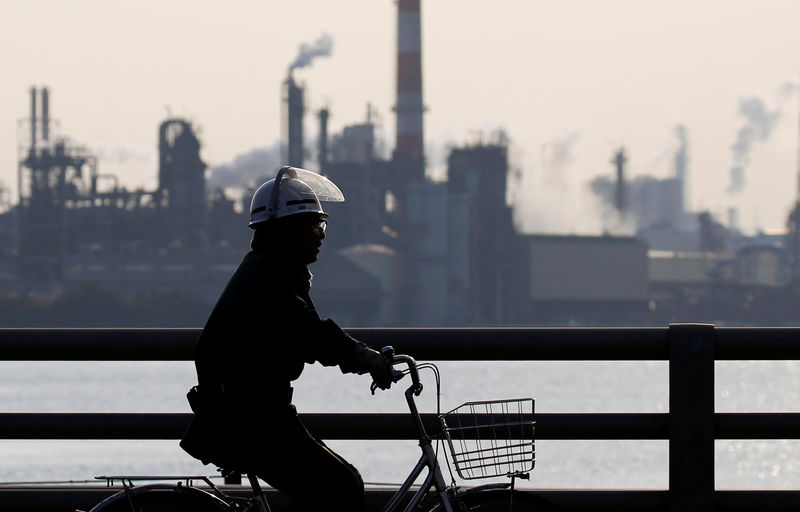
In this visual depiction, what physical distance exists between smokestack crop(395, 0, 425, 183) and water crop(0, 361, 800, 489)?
41.9 ft

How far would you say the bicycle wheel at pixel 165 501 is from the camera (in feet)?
12.0

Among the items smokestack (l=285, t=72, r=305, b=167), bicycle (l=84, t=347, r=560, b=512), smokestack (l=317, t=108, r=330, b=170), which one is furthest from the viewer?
smokestack (l=317, t=108, r=330, b=170)

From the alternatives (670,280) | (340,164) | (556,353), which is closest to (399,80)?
(340,164)

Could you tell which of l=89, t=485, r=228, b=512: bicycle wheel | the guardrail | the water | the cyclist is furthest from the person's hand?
the water

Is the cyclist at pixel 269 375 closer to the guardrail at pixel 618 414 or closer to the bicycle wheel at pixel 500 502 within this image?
the bicycle wheel at pixel 500 502

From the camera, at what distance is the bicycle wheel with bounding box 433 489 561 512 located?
371 centimetres

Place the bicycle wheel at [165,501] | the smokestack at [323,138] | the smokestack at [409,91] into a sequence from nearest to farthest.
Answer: the bicycle wheel at [165,501] → the smokestack at [409,91] → the smokestack at [323,138]

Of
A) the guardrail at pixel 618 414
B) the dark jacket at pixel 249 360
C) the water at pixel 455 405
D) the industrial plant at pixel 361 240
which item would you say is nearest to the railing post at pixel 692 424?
the guardrail at pixel 618 414

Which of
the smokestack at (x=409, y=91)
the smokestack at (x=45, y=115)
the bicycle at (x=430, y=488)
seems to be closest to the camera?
the bicycle at (x=430, y=488)

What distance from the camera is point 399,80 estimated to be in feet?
264

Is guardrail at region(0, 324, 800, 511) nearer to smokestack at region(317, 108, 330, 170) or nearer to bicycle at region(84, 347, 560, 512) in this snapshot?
bicycle at region(84, 347, 560, 512)

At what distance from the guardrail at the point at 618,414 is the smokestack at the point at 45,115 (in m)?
84.6

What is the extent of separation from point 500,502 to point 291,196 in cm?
94

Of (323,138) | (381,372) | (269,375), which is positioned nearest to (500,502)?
(381,372)
